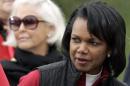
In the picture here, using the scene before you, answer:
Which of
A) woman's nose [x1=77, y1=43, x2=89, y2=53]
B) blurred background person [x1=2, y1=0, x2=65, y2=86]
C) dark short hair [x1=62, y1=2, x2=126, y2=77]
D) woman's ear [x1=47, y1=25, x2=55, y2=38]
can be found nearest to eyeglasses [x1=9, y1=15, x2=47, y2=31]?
blurred background person [x1=2, y1=0, x2=65, y2=86]

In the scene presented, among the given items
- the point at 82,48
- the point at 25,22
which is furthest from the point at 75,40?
the point at 25,22

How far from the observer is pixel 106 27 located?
3277mm

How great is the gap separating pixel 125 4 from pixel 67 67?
6163 millimetres

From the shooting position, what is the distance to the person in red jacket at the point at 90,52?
3236 mm

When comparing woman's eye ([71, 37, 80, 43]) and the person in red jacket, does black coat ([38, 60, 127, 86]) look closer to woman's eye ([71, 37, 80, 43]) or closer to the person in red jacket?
the person in red jacket

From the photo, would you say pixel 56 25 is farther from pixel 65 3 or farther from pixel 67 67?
pixel 65 3

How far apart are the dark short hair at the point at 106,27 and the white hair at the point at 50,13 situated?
926 mm

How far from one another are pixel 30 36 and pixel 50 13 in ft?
0.78

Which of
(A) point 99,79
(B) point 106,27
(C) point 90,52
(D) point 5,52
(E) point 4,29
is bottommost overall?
(D) point 5,52

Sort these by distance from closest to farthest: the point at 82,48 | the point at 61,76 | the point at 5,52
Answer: the point at 82,48 → the point at 61,76 → the point at 5,52

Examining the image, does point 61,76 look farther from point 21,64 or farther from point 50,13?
point 50,13

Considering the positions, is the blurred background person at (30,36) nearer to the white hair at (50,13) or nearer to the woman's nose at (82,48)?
the white hair at (50,13)

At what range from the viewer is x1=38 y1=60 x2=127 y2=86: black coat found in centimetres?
331

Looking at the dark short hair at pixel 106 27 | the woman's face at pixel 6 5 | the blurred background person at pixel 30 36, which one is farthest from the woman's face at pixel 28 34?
the dark short hair at pixel 106 27
